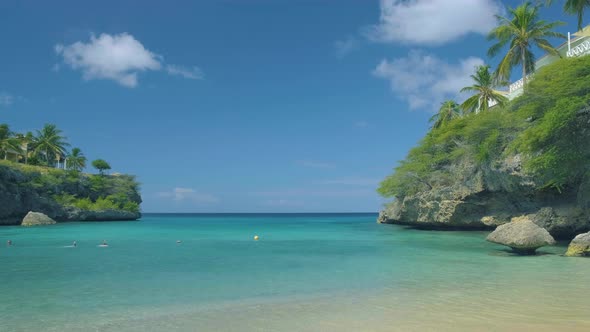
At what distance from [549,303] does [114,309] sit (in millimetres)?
9096

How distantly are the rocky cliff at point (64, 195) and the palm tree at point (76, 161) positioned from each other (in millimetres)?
8684

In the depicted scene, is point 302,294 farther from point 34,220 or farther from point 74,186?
point 74,186

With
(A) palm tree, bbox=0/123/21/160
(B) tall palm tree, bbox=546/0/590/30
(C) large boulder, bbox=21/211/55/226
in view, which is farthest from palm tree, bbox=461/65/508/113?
(A) palm tree, bbox=0/123/21/160

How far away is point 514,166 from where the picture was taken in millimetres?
26469

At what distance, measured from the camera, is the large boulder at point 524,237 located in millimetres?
15428

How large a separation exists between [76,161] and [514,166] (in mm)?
80237

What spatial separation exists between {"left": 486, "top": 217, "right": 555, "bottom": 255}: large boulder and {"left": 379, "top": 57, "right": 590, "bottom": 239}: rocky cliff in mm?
3744

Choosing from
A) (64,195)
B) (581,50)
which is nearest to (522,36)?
(581,50)

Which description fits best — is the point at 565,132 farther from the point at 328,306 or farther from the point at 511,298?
the point at 328,306

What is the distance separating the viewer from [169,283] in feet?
37.2

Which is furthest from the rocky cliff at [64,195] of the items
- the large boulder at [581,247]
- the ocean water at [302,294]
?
the large boulder at [581,247]

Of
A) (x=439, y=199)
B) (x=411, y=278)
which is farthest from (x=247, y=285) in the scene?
(x=439, y=199)

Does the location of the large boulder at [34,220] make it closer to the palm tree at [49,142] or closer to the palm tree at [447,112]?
the palm tree at [49,142]

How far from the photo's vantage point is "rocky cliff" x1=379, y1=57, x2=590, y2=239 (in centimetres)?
1802
